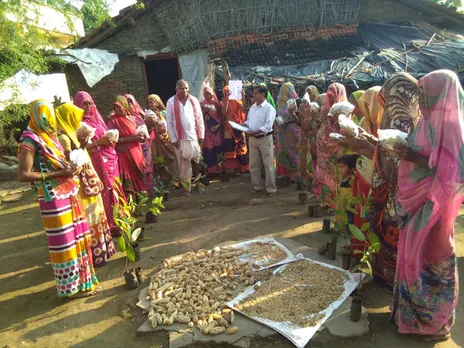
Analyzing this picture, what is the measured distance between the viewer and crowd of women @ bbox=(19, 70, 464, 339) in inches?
83.5

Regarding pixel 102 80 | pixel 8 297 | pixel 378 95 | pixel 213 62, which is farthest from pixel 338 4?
pixel 8 297

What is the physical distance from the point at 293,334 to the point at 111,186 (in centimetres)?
295

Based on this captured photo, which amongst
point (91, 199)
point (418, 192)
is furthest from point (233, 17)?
point (418, 192)

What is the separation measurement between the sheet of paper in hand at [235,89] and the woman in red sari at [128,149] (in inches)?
96.5

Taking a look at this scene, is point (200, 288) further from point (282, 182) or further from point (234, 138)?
point (234, 138)

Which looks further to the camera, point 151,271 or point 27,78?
point 27,78

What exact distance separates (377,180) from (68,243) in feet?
9.60

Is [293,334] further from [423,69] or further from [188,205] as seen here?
[423,69]

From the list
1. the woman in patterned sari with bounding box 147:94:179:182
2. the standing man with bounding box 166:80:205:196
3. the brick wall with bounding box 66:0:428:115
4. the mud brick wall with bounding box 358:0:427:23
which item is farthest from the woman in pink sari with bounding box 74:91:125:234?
the mud brick wall with bounding box 358:0:427:23

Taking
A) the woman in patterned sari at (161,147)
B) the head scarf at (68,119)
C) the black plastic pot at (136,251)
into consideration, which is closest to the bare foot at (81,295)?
the black plastic pot at (136,251)

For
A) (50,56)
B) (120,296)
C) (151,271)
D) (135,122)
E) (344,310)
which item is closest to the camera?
(344,310)

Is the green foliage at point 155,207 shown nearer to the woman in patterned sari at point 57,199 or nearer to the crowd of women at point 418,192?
the woman in patterned sari at point 57,199

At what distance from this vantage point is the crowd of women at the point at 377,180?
6.96 feet

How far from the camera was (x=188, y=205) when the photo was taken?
5.82m
